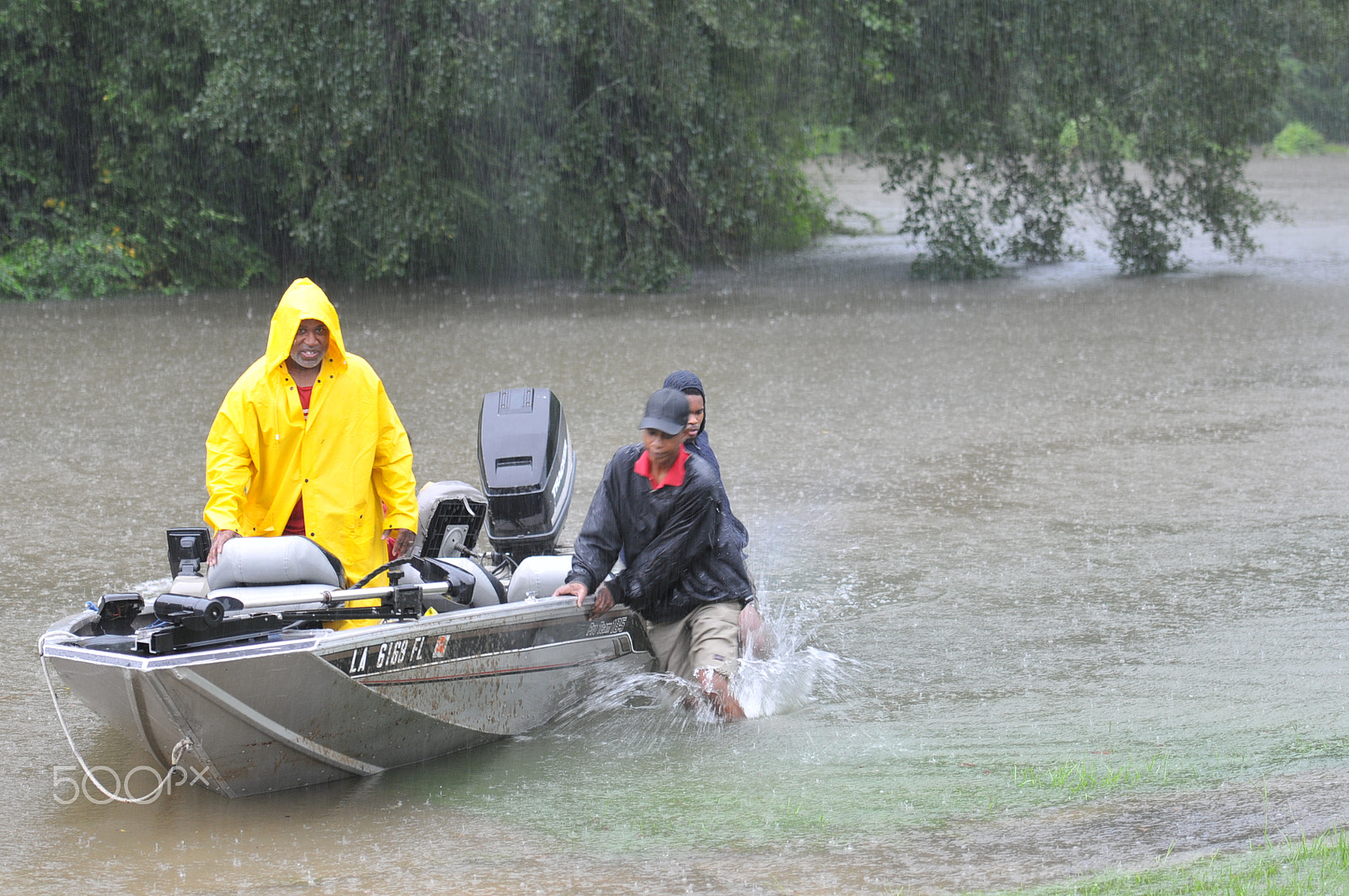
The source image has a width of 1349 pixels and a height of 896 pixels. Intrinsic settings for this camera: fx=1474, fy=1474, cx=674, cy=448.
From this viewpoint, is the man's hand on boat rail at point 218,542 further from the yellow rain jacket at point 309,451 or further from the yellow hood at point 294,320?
the yellow hood at point 294,320

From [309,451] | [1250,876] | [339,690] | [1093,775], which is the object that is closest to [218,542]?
[309,451]

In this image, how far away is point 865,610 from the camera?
7.27 m

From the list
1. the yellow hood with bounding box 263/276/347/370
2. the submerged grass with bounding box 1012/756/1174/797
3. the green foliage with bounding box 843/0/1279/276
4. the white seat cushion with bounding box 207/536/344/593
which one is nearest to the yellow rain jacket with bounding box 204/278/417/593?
the yellow hood with bounding box 263/276/347/370

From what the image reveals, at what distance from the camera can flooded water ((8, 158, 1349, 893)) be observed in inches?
183

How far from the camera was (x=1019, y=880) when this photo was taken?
4258 millimetres

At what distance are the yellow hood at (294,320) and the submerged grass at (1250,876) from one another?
125 inches

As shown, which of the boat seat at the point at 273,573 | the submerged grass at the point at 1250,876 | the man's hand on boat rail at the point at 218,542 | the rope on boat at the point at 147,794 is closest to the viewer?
the submerged grass at the point at 1250,876

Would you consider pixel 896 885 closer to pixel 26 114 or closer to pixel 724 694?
pixel 724 694

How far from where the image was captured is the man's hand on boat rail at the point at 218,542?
5324 millimetres

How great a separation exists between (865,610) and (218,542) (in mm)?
3263

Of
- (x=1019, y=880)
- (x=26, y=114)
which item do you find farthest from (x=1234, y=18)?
(x=1019, y=880)

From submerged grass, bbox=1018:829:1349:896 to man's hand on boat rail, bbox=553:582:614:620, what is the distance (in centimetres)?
214

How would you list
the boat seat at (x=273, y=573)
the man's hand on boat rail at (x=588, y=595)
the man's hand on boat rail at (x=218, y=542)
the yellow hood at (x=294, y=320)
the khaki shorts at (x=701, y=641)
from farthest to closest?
the khaki shorts at (x=701, y=641) → the man's hand on boat rail at (x=588, y=595) → the yellow hood at (x=294, y=320) → the man's hand on boat rail at (x=218, y=542) → the boat seat at (x=273, y=573)

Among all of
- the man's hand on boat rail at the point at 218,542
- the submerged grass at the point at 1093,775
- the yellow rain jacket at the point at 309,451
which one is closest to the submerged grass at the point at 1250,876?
the submerged grass at the point at 1093,775
